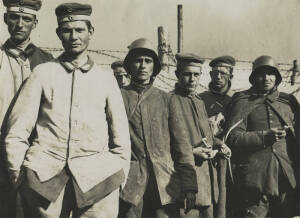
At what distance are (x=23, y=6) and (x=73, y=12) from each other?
37.8 inches

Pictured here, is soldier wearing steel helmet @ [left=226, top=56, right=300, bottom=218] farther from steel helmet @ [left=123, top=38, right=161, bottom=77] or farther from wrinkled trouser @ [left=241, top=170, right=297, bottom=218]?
steel helmet @ [left=123, top=38, right=161, bottom=77]

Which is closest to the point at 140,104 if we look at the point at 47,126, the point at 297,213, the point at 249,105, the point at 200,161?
the point at 200,161

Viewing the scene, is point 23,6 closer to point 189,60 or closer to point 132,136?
point 132,136

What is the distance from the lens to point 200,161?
7867mm

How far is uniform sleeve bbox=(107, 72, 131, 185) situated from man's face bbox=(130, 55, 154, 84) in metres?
1.35

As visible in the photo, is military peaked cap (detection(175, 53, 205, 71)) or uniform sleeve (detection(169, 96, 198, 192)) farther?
military peaked cap (detection(175, 53, 205, 71))

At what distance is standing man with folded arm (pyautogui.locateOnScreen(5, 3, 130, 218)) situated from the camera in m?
5.50

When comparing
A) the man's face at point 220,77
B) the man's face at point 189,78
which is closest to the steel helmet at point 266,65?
A: the man's face at point 220,77

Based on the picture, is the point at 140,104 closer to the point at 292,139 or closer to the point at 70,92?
the point at 70,92

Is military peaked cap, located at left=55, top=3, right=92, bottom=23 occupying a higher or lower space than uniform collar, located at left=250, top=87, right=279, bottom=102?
higher

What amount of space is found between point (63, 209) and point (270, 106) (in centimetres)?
393

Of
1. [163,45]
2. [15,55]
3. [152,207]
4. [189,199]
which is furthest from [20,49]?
[163,45]

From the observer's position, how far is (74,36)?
5.86 metres

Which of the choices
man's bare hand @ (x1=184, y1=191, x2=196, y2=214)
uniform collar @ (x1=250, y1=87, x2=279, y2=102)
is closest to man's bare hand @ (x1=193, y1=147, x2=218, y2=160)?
man's bare hand @ (x1=184, y1=191, x2=196, y2=214)
